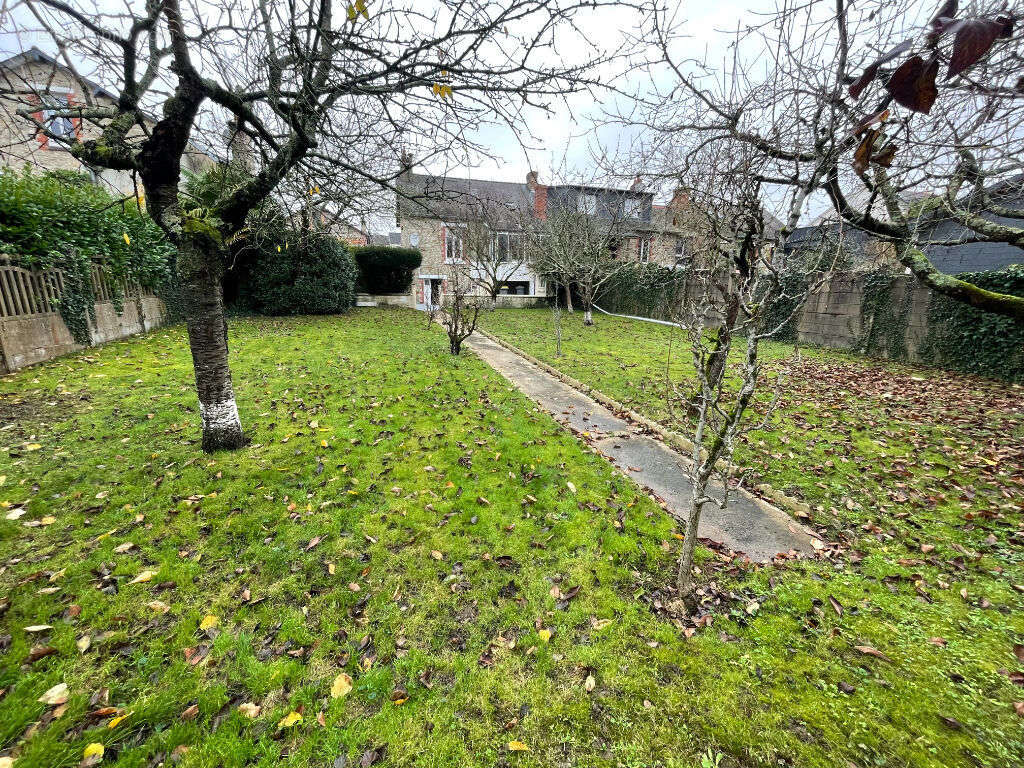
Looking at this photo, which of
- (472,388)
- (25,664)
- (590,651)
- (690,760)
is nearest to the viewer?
(690,760)

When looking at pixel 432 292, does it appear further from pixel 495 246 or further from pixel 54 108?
pixel 54 108

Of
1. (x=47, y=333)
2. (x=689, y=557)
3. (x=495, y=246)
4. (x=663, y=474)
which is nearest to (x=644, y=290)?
(x=495, y=246)

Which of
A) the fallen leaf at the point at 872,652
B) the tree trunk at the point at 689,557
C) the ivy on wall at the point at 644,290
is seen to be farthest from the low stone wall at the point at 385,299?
the fallen leaf at the point at 872,652

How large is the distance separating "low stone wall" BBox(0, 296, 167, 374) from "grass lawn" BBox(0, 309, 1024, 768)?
3.28m

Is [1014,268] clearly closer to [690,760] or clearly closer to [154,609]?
[690,760]

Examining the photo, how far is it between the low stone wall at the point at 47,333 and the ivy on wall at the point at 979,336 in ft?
61.3

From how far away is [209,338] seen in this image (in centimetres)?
437

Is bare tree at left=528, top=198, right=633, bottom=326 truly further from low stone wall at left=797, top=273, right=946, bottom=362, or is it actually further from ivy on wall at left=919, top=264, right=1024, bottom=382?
ivy on wall at left=919, top=264, right=1024, bottom=382

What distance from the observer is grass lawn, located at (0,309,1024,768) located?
210 centimetres

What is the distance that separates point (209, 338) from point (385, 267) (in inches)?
793

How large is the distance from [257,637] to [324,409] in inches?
164

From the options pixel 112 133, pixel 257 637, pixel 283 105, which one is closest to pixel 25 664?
pixel 257 637

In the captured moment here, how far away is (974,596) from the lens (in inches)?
117

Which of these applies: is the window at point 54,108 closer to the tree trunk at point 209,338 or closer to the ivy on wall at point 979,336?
the tree trunk at point 209,338
